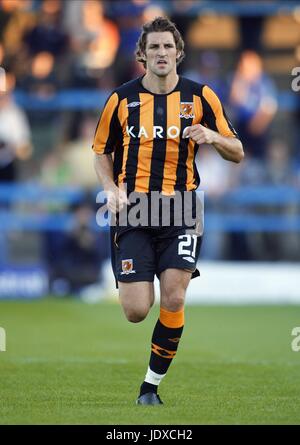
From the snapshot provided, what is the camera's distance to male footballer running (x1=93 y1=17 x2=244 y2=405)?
6855 millimetres

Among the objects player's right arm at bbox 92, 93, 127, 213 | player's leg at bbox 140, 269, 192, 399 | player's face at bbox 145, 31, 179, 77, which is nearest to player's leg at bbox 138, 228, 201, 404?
player's leg at bbox 140, 269, 192, 399

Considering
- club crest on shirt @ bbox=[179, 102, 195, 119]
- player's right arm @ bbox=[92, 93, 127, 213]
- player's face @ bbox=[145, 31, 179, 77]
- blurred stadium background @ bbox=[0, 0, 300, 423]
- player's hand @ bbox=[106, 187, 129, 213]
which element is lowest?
blurred stadium background @ bbox=[0, 0, 300, 423]

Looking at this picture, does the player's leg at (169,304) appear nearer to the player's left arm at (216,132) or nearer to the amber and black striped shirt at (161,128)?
the amber and black striped shirt at (161,128)

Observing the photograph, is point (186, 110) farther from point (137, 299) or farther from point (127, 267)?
point (137, 299)

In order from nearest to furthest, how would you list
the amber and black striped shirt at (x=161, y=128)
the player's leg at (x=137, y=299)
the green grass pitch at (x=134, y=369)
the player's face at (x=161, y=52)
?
1. the green grass pitch at (x=134, y=369)
2. the player's leg at (x=137, y=299)
3. the player's face at (x=161, y=52)
4. the amber and black striped shirt at (x=161, y=128)

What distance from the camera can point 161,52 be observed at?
6.92m

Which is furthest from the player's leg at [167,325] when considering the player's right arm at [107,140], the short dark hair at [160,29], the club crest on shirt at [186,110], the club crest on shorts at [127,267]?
the short dark hair at [160,29]

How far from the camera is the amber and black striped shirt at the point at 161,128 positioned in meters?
7.07

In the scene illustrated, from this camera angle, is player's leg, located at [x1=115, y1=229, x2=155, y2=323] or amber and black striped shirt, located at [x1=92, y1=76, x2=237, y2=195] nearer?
player's leg, located at [x1=115, y1=229, x2=155, y2=323]

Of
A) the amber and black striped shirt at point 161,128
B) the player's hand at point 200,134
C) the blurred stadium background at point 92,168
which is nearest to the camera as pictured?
the player's hand at point 200,134

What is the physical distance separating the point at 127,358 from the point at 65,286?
6.17 m

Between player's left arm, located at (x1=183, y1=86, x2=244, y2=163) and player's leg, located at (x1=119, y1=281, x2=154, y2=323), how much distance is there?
38.5 inches

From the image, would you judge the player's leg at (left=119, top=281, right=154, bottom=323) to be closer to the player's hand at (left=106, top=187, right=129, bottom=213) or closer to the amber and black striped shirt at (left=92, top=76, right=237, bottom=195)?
the player's hand at (left=106, top=187, right=129, bottom=213)
